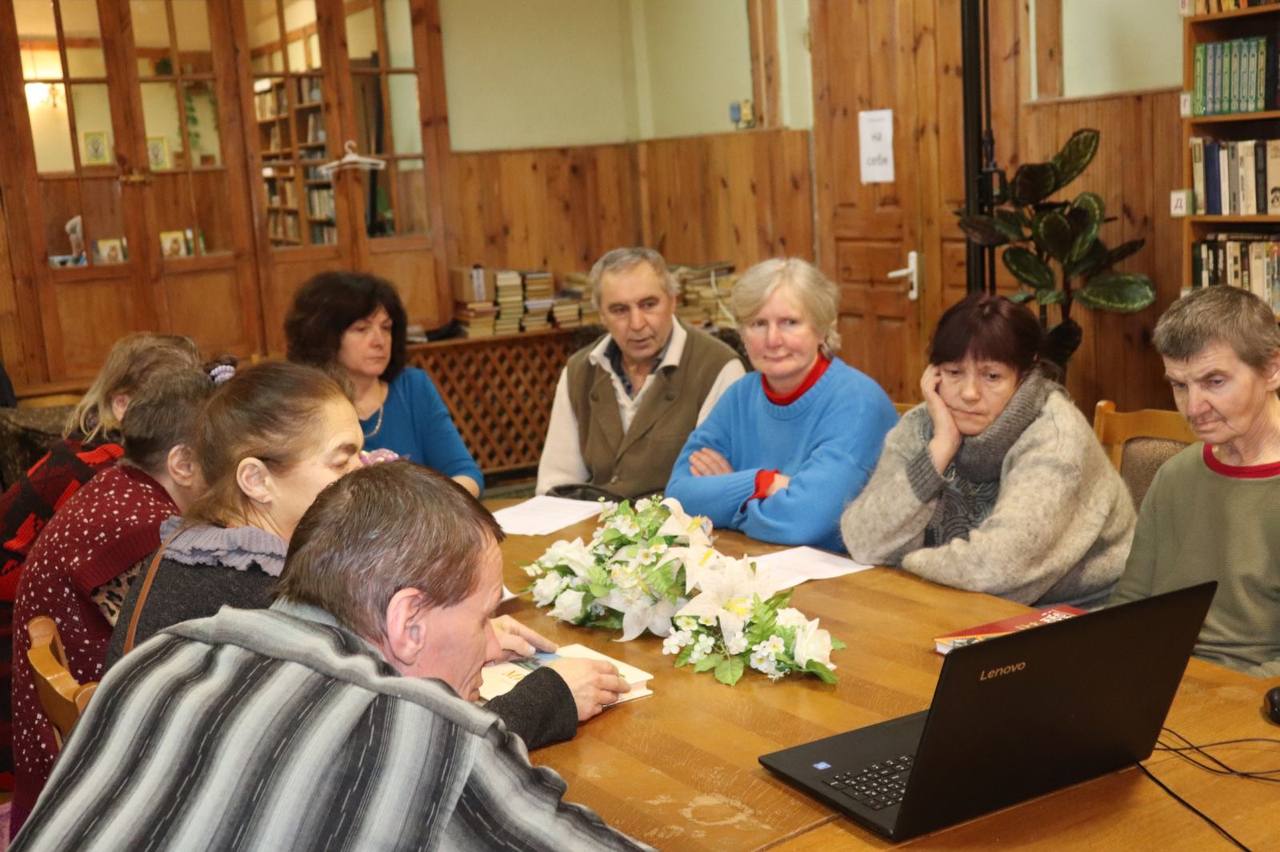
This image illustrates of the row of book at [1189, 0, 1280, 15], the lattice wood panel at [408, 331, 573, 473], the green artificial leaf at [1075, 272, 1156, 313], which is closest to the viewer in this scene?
→ the row of book at [1189, 0, 1280, 15]

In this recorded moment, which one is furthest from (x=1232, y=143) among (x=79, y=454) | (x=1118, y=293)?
(x=79, y=454)

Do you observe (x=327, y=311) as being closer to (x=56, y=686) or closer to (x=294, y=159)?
(x=56, y=686)

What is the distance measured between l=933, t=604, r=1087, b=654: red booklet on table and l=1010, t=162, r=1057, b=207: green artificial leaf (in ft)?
9.51

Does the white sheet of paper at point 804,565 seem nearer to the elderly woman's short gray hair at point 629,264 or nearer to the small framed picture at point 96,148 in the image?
the elderly woman's short gray hair at point 629,264

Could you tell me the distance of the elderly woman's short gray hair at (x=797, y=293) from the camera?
327cm

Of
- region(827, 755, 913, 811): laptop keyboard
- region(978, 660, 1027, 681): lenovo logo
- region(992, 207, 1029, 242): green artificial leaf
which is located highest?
region(992, 207, 1029, 242): green artificial leaf

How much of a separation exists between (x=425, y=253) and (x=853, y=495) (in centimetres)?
489

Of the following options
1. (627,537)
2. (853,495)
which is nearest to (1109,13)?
(853,495)

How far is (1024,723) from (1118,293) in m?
3.55

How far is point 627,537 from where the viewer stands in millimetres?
2484

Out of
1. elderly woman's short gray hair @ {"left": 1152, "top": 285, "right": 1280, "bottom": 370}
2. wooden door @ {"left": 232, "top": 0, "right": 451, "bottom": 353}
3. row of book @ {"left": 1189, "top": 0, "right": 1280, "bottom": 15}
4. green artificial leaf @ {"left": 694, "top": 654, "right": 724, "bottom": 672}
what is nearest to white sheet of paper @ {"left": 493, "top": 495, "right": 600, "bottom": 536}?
green artificial leaf @ {"left": 694, "top": 654, "right": 724, "bottom": 672}

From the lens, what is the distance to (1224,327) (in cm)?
236

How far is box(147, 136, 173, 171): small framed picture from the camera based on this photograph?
6.68 m

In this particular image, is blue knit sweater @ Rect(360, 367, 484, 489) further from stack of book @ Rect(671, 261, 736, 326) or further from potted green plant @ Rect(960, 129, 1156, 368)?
stack of book @ Rect(671, 261, 736, 326)
